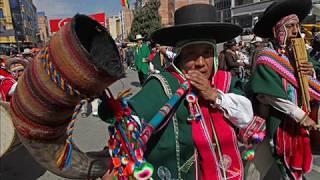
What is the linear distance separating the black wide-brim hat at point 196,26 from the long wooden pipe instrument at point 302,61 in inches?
27.1

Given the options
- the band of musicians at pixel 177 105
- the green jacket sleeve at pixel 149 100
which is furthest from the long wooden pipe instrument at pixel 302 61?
the green jacket sleeve at pixel 149 100

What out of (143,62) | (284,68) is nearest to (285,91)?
(284,68)

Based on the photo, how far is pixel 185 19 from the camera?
4.98ft

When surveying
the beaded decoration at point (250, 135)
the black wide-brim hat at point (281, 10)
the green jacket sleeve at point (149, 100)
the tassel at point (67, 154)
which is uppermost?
the black wide-brim hat at point (281, 10)

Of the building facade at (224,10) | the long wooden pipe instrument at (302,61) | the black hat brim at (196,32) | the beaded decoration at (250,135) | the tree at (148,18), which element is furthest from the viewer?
the building facade at (224,10)

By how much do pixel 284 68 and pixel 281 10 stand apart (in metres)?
0.47

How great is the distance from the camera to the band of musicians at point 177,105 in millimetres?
987

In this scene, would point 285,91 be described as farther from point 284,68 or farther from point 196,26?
point 196,26

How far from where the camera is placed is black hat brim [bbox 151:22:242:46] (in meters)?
1.46

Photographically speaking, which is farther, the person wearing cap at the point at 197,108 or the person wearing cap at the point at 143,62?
the person wearing cap at the point at 143,62

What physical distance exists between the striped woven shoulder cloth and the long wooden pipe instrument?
0.07 meters

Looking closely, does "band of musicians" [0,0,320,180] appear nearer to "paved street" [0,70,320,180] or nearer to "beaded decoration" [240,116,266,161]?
Answer: "beaded decoration" [240,116,266,161]

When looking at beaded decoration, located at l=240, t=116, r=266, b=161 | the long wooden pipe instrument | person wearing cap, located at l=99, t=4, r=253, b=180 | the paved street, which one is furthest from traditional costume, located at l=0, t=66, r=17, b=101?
the long wooden pipe instrument

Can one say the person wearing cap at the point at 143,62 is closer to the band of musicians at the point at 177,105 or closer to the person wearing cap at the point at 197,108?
the band of musicians at the point at 177,105
